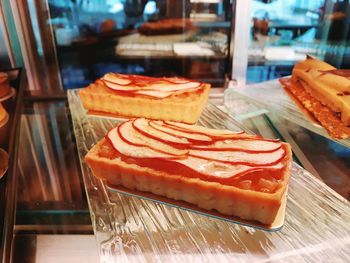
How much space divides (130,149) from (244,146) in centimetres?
29

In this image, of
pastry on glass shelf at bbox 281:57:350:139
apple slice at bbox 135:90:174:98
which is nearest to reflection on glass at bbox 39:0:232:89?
pastry on glass shelf at bbox 281:57:350:139

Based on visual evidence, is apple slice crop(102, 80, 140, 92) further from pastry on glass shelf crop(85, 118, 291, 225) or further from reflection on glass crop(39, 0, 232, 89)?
reflection on glass crop(39, 0, 232, 89)

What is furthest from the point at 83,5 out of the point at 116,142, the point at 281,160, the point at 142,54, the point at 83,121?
the point at 281,160

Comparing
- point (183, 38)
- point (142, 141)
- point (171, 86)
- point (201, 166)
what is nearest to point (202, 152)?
point (201, 166)

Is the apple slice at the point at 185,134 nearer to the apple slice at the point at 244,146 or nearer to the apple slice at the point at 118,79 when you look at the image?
the apple slice at the point at 244,146

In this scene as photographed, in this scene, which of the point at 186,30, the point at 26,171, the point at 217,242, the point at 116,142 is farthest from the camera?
the point at 186,30

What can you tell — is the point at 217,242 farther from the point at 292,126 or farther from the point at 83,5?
the point at 83,5

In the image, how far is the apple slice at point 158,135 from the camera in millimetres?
808

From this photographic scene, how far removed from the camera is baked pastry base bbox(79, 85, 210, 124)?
3.75 ft

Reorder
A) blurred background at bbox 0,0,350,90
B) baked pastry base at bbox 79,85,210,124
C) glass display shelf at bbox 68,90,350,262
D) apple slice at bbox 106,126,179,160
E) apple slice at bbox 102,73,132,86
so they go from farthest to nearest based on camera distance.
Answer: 1. blurred background at bbox 0,0,350,90
2. apple slice at bbox 102,73,132,86
3. baked pastry base at bbox 79,85,210,124
4. apple slice at bbox 106,126,179,160
5. glass display shelf at bbox 68,90,350,262

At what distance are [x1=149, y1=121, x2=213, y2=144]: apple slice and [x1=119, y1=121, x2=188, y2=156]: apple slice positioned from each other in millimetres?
52

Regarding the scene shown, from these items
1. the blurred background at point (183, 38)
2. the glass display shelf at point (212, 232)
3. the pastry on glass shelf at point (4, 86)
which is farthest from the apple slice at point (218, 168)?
the blurred background at point (183, 38)

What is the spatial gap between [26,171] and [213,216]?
0.63m

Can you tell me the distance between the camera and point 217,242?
0.67m
